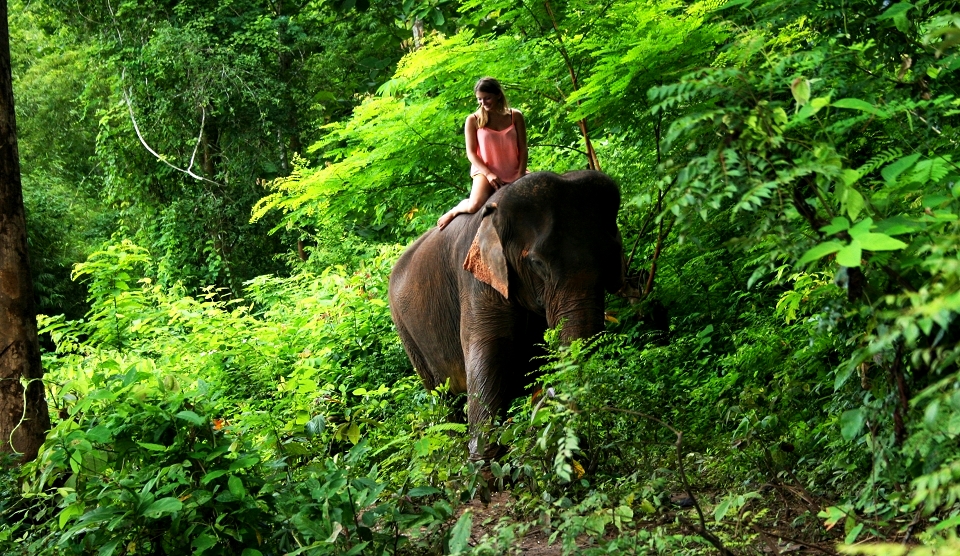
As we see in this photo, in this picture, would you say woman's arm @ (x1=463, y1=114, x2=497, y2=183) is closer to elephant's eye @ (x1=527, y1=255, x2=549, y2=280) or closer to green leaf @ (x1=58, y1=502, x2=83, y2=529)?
elephant's eye @ (x1=527, y1=255, x2=549, y2=280)

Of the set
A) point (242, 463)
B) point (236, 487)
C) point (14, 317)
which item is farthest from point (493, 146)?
point (236, 487)

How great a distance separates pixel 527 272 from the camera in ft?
22.4

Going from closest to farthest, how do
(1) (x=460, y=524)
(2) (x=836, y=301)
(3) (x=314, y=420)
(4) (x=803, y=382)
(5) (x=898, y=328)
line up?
(5) (x=898, y=328) < (2) (x=836, y=301) < (1) (x=460, y=524) < (3) (x=314, y=420) < (4) (x=803, y=382)

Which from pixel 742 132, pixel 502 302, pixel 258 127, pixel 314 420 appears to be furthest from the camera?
pixel 258 127

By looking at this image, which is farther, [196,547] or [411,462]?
[411,462]

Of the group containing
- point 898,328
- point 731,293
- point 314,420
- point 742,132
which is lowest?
point 731,293

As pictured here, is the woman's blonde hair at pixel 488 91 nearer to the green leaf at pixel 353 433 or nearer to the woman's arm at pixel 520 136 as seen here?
the woman's arm at pixel 520 136

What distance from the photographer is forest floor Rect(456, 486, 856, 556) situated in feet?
12.5

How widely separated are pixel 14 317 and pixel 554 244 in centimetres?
324

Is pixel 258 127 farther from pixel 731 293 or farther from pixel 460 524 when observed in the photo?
pixel 460 524

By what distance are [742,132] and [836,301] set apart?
724mm

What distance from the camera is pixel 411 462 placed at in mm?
4906

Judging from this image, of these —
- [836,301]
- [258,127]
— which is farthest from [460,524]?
[258,127]

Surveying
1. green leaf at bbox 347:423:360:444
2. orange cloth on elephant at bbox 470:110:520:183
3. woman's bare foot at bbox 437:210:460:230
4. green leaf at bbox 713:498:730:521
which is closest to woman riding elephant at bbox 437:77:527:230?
orange cloth on elephant at bbox 470:110:520:183
